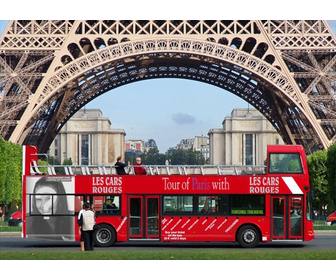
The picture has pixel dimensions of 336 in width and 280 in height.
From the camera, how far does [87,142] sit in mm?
181375

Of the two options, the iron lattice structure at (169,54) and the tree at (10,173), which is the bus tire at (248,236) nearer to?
the iron lattice structure at (169,54)

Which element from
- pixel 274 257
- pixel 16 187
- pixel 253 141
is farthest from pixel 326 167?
pixel 253 141

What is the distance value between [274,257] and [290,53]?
1531 inches

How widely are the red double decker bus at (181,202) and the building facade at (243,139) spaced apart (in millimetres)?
132539

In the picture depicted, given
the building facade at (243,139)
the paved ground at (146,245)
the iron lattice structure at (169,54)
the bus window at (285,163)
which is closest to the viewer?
the paved ground at (146,245)

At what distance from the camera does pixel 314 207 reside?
274 feet

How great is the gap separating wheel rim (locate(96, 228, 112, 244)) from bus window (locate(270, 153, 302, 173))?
6664mm

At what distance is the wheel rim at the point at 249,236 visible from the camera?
3522cm

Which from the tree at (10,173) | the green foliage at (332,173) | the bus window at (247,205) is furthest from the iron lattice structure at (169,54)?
the bus window at (247,205)

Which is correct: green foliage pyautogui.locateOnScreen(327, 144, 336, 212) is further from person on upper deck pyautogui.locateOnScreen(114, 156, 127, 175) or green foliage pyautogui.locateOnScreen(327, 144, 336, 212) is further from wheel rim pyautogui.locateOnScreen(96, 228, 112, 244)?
wheel rim pyautogui.locateOnScreen(96, 228, 112, 244)

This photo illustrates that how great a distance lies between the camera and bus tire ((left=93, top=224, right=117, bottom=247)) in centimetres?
3553

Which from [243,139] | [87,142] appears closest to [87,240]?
[243,139]
